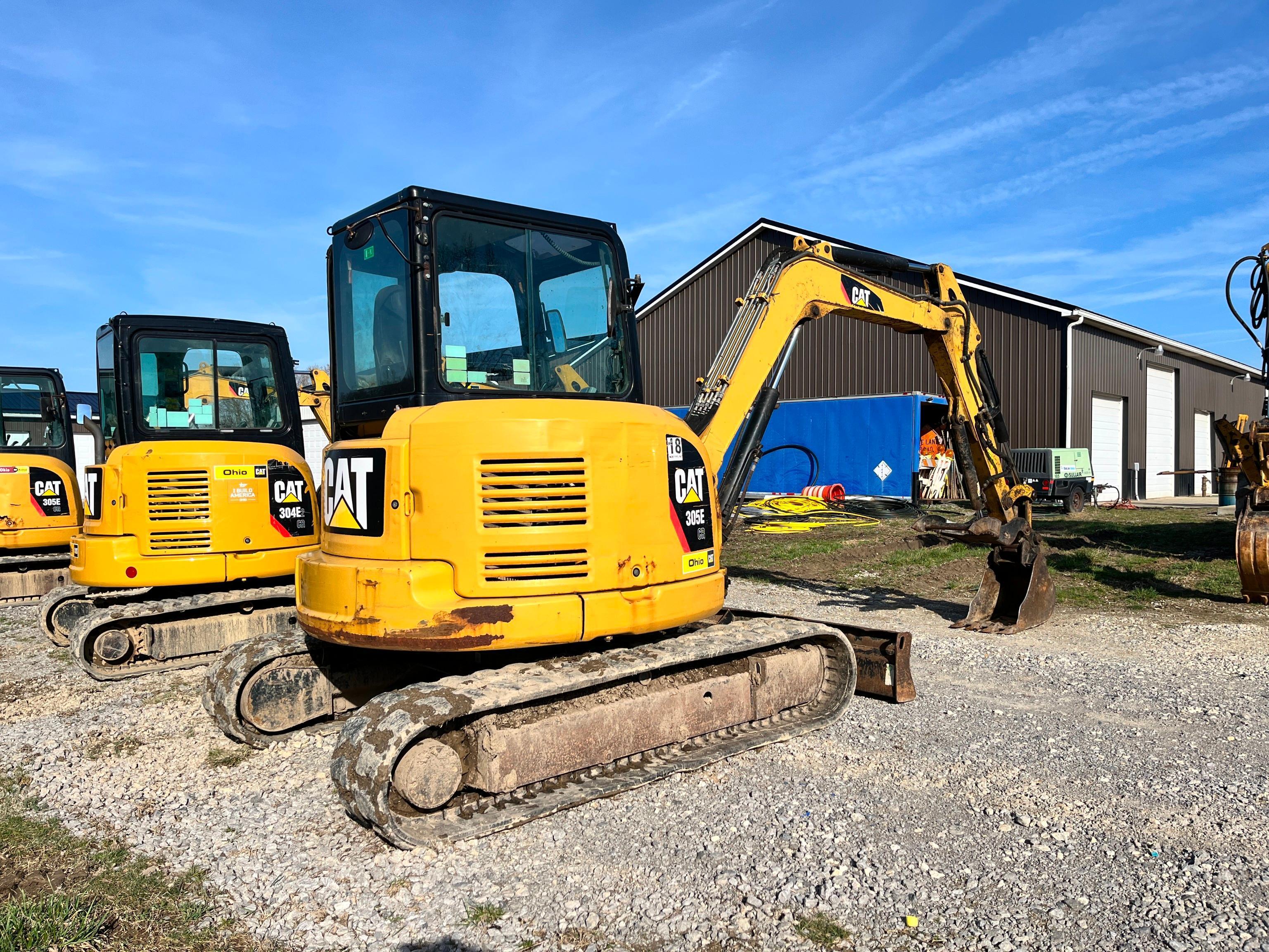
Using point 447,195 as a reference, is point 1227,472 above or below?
below

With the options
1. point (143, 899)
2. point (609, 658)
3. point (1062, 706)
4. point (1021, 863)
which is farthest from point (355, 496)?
point (1062, 706)

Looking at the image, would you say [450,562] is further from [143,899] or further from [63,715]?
[63,715]

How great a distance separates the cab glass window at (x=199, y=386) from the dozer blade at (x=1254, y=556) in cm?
1035

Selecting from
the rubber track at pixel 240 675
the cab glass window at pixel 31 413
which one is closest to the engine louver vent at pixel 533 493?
the rubber track at pixel 240 675

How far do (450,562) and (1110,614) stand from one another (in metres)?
8.16

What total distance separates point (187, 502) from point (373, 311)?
3868 mm

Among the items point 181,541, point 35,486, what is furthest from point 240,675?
point 35,486

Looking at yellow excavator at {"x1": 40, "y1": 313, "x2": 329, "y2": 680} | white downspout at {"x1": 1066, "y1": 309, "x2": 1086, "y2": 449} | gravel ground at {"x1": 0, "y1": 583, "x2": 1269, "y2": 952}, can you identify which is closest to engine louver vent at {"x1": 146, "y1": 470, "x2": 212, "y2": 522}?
yellow excavator at {"x1": 40, "y1": 313, "x2": 329, "y2": 680}

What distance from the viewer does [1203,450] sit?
116 ft

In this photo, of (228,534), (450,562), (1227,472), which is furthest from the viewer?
(1227,472)

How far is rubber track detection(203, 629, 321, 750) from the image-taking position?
5.77 metres

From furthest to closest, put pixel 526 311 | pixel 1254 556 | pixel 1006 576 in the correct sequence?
pixel 1254 556, pixel 1006 576, pixel 526 311

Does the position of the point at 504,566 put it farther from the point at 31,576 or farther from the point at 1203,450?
the point at 1203,450

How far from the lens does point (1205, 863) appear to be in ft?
13.4
